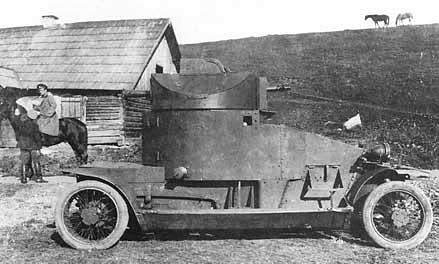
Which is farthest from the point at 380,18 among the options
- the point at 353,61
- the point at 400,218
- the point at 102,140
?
the point at 400,218

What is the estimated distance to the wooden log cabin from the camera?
18953 mm

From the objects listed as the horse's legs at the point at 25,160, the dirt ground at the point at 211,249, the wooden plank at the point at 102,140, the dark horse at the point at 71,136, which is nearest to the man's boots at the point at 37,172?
the horse's legs at the point at 25,160

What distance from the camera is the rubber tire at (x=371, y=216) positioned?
5.91m

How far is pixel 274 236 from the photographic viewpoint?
6.52m

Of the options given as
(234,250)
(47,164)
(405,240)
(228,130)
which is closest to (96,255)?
(234,250)

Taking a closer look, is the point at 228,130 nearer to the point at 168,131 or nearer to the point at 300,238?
the point at 168,131

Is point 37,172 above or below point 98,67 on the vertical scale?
below

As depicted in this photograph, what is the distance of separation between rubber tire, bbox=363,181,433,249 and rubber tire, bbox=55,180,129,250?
8.94 feet

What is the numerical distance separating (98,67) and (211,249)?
48.2ft

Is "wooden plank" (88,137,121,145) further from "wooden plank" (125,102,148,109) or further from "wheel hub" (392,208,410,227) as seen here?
"wheel hub" (392,208,410,227)

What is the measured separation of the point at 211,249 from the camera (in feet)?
19.4

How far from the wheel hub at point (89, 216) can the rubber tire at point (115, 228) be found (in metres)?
0.22

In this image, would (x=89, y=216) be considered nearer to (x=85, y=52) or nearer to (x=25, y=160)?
(x=25, y=160)

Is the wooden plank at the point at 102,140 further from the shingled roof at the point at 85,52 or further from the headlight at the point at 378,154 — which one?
the headlight at the point at 378,154
